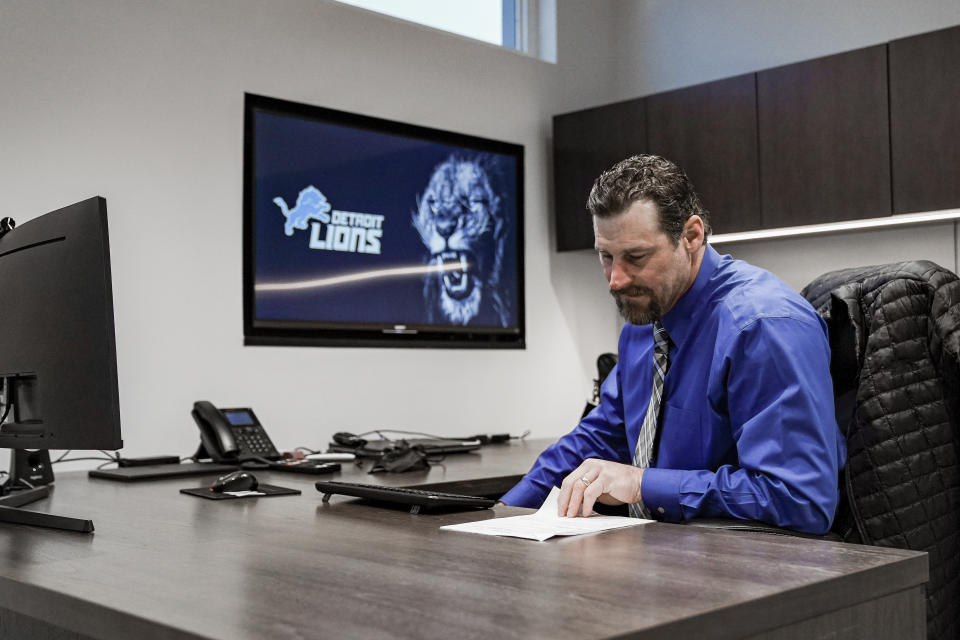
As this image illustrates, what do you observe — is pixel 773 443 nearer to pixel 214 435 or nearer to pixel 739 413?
pixel 739 413

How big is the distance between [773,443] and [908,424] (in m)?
0.40

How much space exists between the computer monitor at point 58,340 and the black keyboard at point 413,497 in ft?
1.54

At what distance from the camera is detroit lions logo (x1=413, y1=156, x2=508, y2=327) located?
369 centimetres

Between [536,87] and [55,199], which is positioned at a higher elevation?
[536,87]

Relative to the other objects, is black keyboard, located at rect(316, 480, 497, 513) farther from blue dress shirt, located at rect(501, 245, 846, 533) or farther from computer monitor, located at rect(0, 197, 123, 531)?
computer monitor, located at rect(0, 197, 123, 531)

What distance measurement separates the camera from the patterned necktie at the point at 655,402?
6.41ft

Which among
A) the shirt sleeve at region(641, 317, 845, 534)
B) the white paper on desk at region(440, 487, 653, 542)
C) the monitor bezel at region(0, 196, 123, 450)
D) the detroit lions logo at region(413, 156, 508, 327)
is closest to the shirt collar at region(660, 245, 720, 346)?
the shirt sleeve at region(641, 317, 845, 534)

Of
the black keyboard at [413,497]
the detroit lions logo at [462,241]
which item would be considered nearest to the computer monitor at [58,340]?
the black keyboard at [413,497]

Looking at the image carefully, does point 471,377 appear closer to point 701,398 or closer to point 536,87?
point 536,87

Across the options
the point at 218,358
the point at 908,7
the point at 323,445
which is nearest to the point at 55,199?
the point at 218,358

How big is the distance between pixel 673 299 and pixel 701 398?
0.21 m

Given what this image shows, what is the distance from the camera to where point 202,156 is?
10.2 ft

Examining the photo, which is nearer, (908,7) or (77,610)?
(77,610)

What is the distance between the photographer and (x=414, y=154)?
12.0 feet
